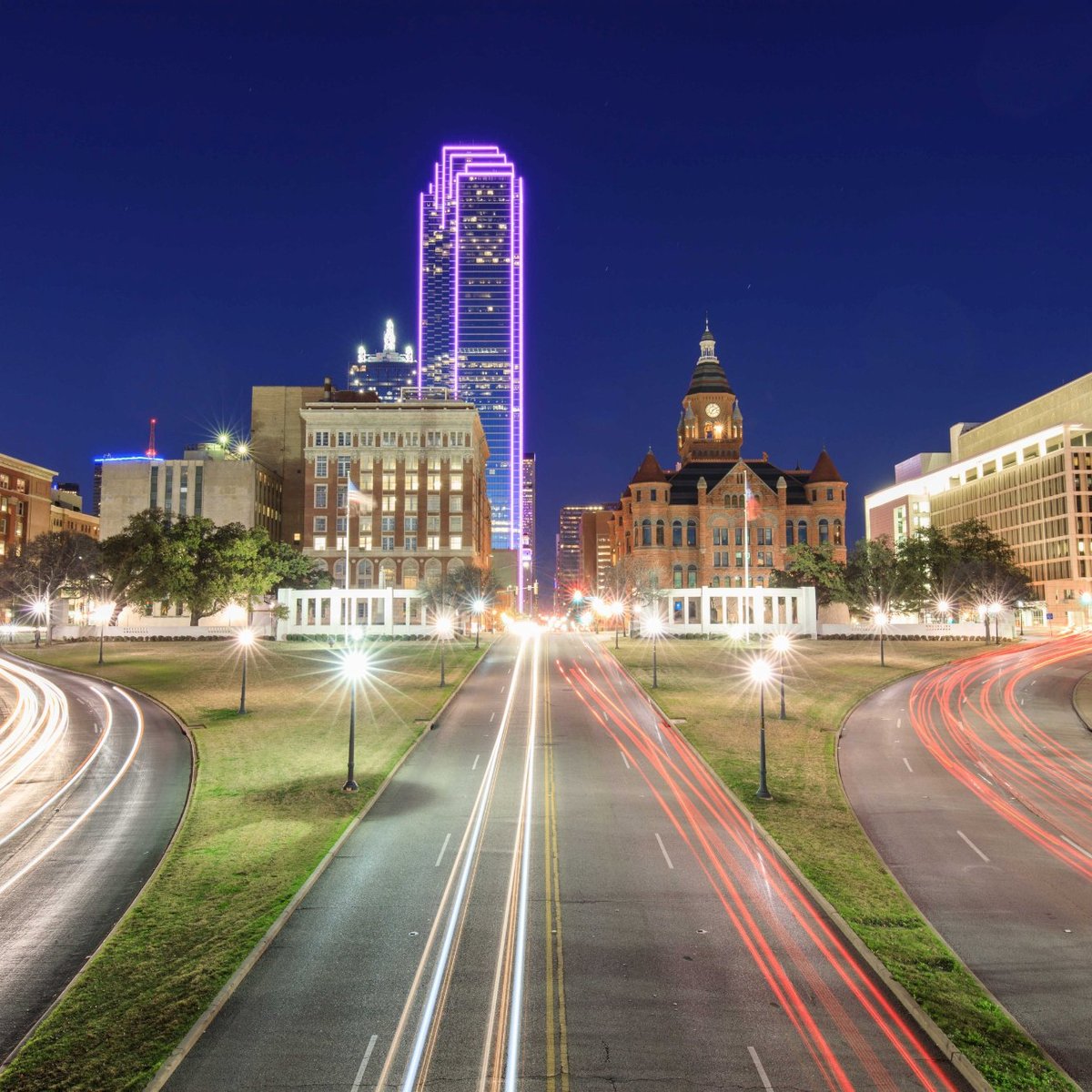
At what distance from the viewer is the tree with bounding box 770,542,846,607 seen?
301ft

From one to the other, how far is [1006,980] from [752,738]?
74.9ft

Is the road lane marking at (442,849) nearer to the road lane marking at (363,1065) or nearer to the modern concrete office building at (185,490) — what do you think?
the road lane marking at (363,1065)

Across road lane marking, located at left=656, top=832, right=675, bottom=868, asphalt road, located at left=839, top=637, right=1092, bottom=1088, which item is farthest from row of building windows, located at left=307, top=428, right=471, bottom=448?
road lane marking, located at left=656, top=832, right=675, bottom=868

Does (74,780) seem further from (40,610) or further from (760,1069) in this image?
(40,610)

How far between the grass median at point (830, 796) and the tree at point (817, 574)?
17471mm

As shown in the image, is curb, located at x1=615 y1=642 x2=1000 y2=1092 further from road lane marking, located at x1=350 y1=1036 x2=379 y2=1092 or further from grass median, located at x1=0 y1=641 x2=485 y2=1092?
grass median, located at x1=0 y1=641 x2=485 y2=1092

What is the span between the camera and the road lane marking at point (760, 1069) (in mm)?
12658

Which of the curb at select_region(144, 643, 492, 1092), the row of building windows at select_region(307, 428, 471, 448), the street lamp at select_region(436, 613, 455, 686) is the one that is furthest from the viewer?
the row of building windows at select_region(307, 428, 471, 448)

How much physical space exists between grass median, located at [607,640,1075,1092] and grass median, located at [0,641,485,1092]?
13904 mm

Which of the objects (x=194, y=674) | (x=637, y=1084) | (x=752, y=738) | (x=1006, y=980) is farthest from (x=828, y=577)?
(x=637, y=1084)

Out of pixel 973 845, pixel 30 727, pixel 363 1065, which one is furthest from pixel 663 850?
pixel 30 727

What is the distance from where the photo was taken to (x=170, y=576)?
81062mm

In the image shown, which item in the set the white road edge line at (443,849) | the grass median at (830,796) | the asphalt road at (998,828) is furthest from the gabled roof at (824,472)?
the white road edge line at (443,849)

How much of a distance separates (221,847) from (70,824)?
6.33 m
